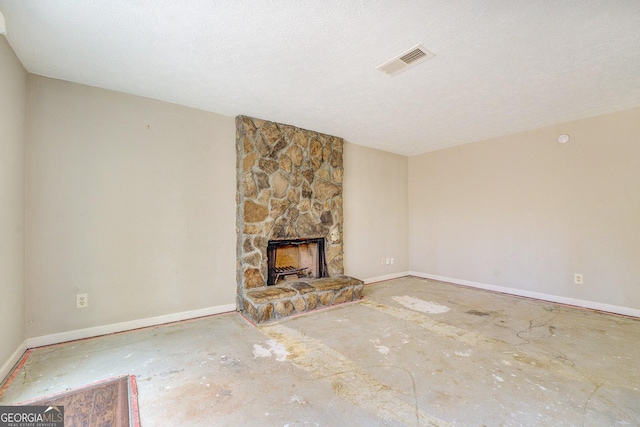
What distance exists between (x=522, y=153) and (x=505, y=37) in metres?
2.49

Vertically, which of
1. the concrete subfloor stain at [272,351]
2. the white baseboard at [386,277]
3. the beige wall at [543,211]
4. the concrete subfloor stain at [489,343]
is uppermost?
the beige wall at [543,211]

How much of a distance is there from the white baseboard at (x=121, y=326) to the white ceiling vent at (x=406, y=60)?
112 inches

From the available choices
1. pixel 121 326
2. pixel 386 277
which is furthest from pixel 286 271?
pixel 386 277

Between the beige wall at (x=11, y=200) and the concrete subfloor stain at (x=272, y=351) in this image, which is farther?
the concrete subfloor stain at (x=272, y=351)

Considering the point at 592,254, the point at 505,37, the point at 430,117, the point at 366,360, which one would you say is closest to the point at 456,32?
the point at 505,37

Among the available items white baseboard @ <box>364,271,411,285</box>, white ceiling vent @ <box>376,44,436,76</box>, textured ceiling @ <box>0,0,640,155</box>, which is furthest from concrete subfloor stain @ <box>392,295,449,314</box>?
white ceiling vent @ <box>376,44,436,76</box>

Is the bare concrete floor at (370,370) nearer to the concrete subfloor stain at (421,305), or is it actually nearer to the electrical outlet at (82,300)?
the concrete subfloor stain at (421,305)

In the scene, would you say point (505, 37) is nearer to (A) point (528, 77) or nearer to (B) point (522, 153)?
(A) point (528, 77)

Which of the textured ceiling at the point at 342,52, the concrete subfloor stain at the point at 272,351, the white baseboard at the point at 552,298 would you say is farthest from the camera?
the white baseboard at the point at 552,298

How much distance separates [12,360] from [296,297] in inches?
85.2

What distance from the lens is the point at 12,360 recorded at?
6.20 feet

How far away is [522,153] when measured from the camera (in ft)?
12.2

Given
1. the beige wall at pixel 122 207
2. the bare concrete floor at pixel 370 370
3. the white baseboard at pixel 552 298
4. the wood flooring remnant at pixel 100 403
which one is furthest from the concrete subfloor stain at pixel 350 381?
the white baseboard at pixel 552 298

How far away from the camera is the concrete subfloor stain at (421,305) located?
313cm
